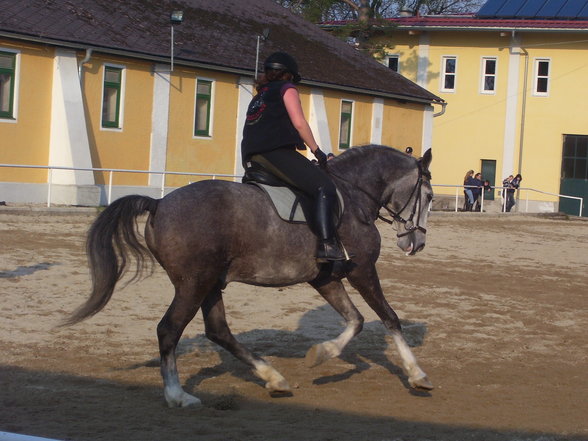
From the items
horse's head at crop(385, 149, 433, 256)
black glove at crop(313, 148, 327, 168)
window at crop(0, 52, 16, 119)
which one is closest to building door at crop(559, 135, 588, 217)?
window at crop(0, 52, 16, 119)

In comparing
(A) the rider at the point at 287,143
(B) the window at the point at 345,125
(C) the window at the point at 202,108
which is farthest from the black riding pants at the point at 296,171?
(B) the window at the point at 345,125

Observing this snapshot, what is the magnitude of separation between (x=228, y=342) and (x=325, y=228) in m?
1.19

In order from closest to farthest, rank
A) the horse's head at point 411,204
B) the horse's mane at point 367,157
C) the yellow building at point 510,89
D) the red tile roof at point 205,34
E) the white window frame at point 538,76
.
Answer: the horse's mane at point 367,157 < the horse's head at point 411,204 < the red tile roof at point 205,34 < the yellow building at point 510,89 < the white window frame at point 538,76

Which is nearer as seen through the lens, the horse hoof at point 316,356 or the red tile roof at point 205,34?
the horse hoof at point 316,356

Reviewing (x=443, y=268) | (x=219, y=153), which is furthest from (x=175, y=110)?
(x=443, y=268)

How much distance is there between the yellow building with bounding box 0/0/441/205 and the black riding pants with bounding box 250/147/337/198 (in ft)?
54.7

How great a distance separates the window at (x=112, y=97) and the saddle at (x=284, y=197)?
22.3m

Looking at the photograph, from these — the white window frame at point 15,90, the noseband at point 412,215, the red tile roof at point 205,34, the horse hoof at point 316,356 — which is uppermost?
the red tile roof at point 205,34

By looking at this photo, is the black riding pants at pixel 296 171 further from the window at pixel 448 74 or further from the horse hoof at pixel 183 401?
the window at pixel 448 74

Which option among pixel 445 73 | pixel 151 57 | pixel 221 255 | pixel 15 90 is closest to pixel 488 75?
pixel 445 73

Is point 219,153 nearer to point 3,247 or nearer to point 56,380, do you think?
point 3,247

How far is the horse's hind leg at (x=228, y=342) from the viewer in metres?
7.82

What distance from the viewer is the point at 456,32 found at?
50.6 m

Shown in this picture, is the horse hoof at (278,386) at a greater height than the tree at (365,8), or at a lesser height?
lesser
